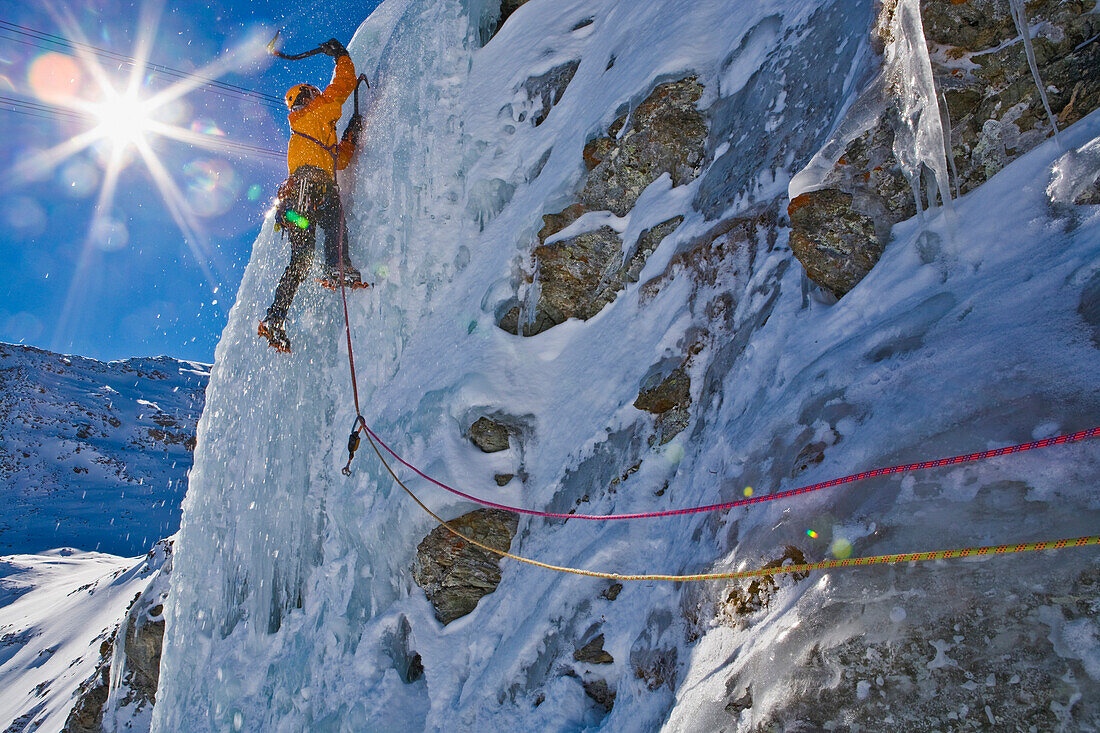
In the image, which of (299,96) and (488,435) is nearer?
(488,435)

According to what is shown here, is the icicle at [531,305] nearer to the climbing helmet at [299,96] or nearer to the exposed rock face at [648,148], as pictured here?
the exposed rock face at [648,148]

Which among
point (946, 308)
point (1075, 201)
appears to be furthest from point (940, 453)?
point (1075, 201)

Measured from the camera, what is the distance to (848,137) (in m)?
3.07

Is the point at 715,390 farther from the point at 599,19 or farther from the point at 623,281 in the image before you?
the point at 599,19

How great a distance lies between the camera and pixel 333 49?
23.6 feet

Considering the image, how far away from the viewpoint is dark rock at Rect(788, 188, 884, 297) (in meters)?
2.91

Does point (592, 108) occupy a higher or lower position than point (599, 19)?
lower

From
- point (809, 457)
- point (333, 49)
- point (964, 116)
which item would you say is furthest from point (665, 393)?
point (333, 49)

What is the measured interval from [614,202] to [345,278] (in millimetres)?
3138

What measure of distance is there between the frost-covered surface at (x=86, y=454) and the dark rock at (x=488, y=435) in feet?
122

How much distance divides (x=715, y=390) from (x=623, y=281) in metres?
1.57

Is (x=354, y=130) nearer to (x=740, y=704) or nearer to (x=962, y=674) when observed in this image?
(x=740, y=704)

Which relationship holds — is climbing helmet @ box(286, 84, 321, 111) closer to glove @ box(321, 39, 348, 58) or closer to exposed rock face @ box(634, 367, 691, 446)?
glove @ box(321, 39, 348, 58)

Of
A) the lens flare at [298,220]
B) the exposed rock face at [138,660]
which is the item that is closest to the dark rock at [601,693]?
the lens flare at [298,220]
